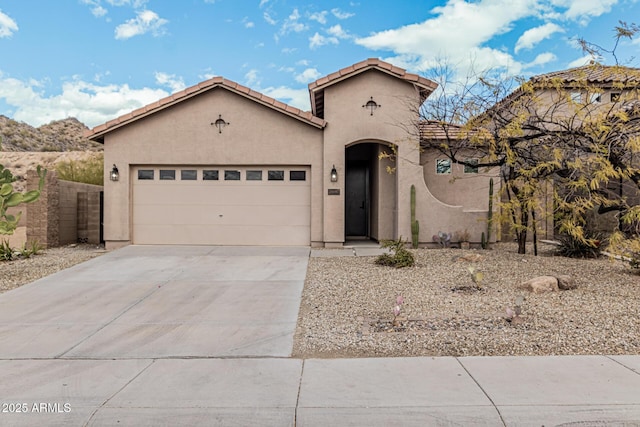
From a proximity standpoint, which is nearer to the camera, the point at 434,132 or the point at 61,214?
the point at 434,132

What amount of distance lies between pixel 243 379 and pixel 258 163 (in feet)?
31.3

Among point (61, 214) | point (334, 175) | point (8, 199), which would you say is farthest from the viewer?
point (61, 214)

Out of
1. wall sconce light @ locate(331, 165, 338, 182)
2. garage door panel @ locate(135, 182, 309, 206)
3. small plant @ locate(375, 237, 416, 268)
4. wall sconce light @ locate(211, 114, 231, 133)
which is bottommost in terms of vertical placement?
small plant @ locate(375, 237, 416, 268)

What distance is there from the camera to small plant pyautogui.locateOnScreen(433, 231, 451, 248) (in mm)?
13328

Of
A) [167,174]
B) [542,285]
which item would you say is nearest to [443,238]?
[542,285]

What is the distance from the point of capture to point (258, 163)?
535 inches

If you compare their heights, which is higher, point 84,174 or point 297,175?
point 84,174

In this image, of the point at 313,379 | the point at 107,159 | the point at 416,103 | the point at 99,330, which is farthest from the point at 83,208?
the point at 313,379

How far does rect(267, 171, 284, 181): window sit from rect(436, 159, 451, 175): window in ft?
16.2

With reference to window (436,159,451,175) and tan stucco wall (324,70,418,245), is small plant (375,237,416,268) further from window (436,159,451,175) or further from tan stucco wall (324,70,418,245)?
window (436,159,451,175)

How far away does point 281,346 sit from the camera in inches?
222

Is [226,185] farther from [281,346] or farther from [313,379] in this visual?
[313,379]

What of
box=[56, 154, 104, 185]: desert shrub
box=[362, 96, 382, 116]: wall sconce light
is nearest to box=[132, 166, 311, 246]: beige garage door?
box=[362, 96, 382, 116]: wall sconce light

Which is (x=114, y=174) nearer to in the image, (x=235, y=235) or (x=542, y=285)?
(x=235, y=235)
